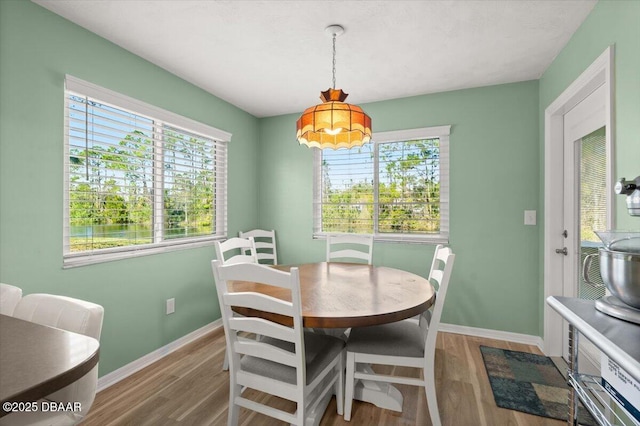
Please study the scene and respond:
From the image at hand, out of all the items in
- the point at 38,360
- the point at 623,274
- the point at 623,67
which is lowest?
the point at 38,360

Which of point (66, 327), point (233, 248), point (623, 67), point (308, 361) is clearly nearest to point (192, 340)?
point (233, 248)

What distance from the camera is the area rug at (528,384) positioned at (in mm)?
1885

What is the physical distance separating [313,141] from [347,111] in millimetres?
408

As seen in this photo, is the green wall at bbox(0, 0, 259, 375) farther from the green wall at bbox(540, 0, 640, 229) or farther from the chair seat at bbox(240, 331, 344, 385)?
the green wall at bbox(540, 0, 640, 229)

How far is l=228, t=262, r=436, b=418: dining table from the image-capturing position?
1419 mm

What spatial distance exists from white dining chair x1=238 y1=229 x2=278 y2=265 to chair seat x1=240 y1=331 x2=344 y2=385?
181 centimetres

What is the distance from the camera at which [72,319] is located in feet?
3.70

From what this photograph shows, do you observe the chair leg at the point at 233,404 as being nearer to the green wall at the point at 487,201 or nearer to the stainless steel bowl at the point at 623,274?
the stainless steel bowl at the point at 623,274

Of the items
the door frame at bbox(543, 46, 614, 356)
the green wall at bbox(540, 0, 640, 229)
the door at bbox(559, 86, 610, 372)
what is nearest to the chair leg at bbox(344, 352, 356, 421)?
the green wall at bbox(540, 0, 640, 229)

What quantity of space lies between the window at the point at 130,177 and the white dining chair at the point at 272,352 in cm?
128

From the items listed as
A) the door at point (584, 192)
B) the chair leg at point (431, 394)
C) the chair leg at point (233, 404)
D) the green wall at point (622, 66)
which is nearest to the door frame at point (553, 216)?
the door at point (584, 192)

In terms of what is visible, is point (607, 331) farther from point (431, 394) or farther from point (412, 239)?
point (412, 239)

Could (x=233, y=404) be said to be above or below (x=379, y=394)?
above

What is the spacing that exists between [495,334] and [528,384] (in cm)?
81
